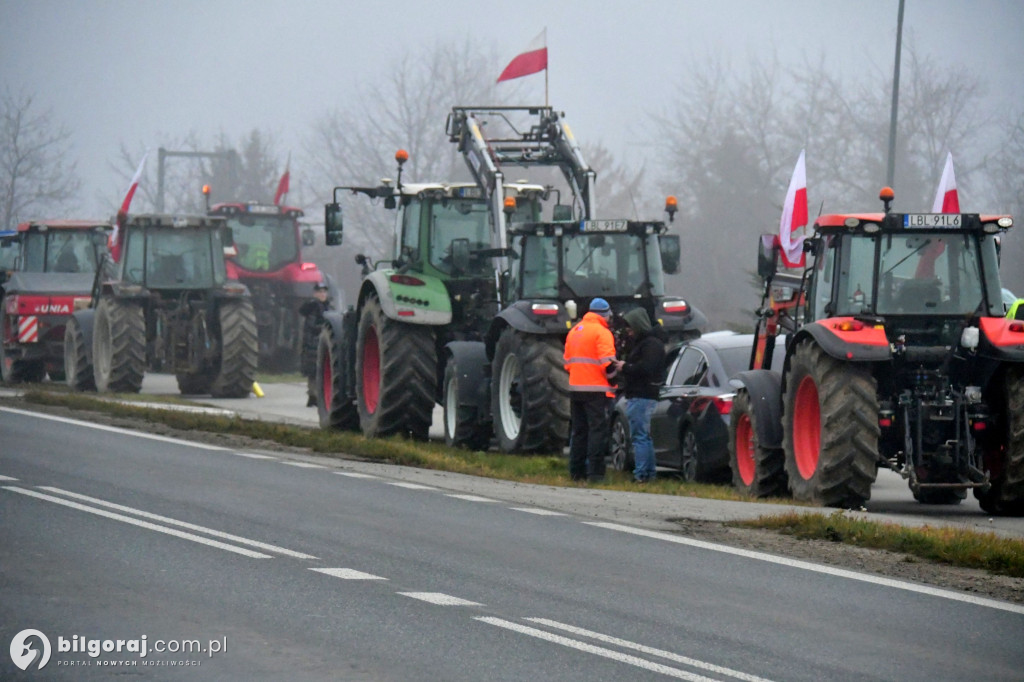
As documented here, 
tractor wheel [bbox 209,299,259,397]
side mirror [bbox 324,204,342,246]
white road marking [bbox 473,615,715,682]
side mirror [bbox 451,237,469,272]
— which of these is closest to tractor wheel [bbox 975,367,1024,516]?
white road marking [bbox 473,615,715,682]

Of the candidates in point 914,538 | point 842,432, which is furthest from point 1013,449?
point 914,538

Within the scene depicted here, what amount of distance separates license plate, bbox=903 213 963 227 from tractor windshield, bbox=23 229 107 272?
22.8 metres

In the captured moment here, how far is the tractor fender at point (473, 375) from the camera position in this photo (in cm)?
2041

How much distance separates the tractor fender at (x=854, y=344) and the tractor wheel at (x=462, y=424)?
6546mm

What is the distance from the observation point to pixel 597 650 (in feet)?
27.6

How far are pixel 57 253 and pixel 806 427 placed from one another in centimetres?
2275

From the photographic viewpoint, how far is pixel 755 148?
80500 millimetres

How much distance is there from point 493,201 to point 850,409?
7.47 meters

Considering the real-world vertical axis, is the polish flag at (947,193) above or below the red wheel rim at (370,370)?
above

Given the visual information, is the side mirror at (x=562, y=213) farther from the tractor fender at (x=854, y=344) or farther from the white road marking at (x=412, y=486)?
the tractor fender at (x=854, y=344)

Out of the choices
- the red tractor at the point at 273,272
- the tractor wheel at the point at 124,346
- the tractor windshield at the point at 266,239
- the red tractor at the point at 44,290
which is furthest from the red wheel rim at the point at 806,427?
the tractor windshield at the point at 266,239

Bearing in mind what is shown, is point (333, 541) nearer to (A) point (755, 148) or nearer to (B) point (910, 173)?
(B) point (910, 173)

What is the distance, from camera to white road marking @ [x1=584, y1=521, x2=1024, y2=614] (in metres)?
9.98

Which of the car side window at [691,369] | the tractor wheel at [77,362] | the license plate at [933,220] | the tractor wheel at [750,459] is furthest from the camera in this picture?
the tractor wheel at [77,362]
